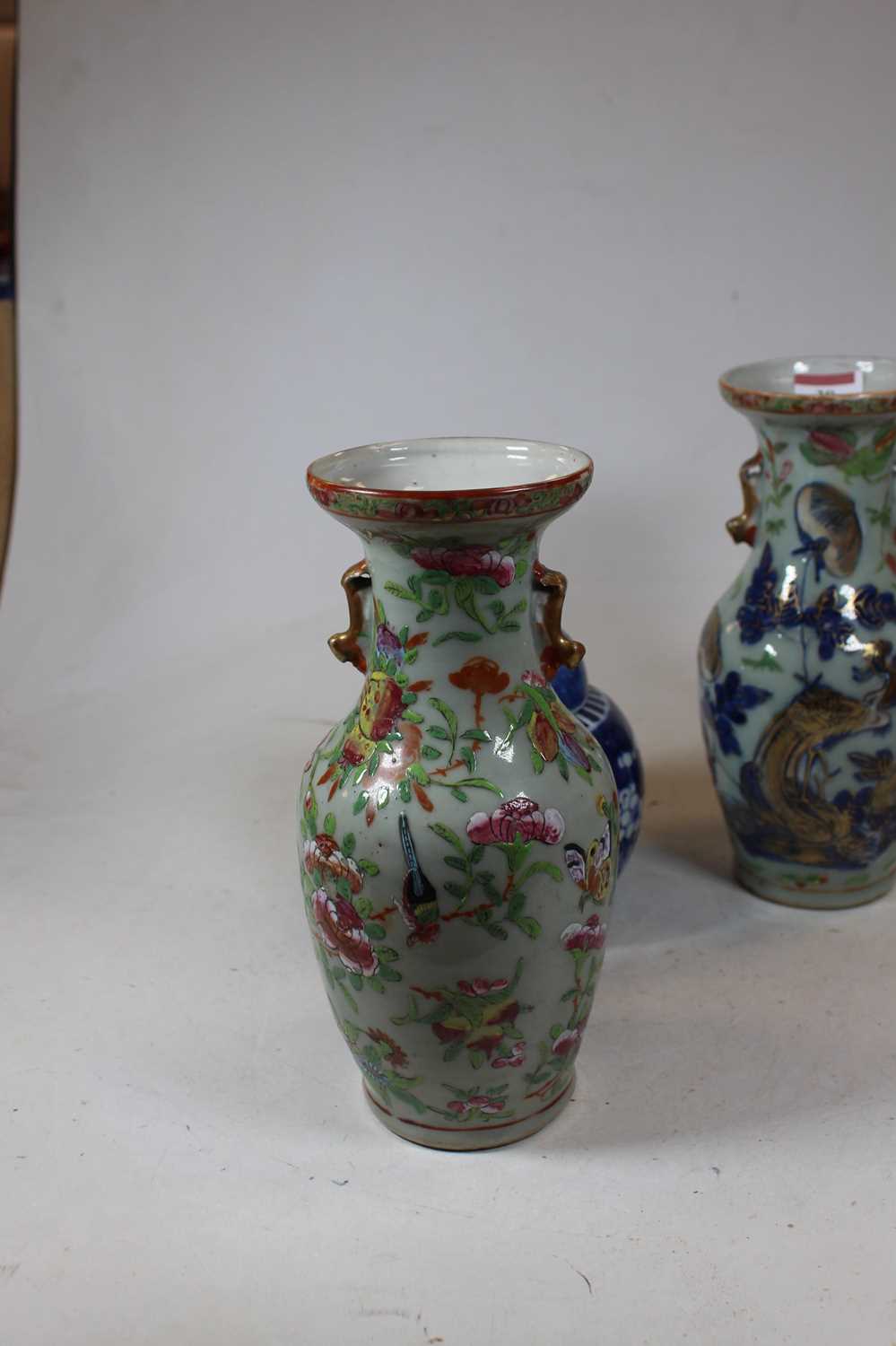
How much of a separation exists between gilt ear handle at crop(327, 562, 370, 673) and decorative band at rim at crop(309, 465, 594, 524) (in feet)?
0.41

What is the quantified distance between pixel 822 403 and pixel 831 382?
27 cm

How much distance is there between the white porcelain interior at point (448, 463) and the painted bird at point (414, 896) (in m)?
0.36

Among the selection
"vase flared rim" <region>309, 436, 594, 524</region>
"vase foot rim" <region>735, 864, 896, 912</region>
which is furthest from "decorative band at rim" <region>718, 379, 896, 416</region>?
"vase foot rim" <region>735, 864, 896, 912</region>

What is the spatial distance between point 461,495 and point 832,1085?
0.85m

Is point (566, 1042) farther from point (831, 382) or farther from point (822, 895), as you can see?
point (831, 382)

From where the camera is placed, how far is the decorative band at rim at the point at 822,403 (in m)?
1.79

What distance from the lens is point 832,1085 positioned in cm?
169

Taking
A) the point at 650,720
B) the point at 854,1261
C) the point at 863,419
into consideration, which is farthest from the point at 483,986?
the point at 650,720

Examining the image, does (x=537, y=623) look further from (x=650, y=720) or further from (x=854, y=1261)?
(x=650, y=720)

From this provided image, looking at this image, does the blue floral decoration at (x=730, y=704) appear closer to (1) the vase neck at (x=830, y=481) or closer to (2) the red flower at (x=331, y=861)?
(1) the vase neck at (x=830, y=481)

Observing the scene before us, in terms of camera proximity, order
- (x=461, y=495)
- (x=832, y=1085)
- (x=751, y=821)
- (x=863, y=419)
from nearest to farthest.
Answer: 1. (x=461, y=495)
2. (x=832, y=1085)
3. (x=863, y=419)
4. (x=751, y=821)

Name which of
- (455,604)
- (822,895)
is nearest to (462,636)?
(455,604)

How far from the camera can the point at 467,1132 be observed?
160 centimetres

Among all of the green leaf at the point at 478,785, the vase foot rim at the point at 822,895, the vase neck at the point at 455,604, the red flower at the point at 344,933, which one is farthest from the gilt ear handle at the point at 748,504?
the red flower at the point at 344,933
